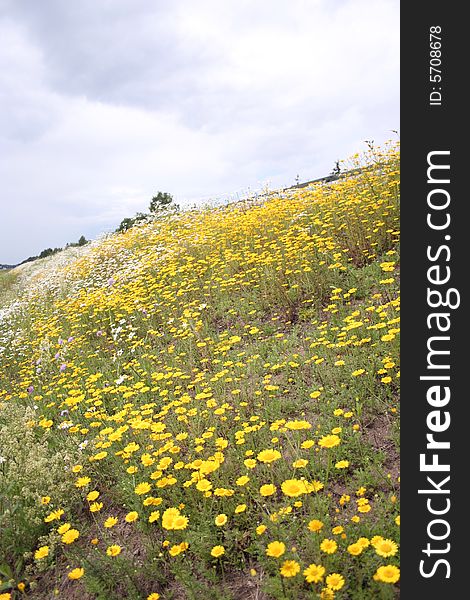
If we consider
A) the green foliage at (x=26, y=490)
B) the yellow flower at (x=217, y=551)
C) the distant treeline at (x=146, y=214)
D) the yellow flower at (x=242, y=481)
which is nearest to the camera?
the yellow flower at (x=217, y=551)

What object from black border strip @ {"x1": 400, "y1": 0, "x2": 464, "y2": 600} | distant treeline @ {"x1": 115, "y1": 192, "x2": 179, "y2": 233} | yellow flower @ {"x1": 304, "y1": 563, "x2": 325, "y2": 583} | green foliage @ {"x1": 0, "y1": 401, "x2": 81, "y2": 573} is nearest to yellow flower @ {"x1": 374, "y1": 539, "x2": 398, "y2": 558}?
black border strip @ {"x1": 400, "y1": 0, "x2": 464, "y2": 600}

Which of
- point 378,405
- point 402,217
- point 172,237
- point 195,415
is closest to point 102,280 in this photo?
point 172,237

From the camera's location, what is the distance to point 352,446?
8.75ft

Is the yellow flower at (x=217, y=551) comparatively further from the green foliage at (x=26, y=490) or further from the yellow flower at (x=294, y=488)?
the green foliage at (x=26, y=490)

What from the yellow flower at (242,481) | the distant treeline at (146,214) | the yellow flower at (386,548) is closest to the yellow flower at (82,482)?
the yellow flower at (242,481)

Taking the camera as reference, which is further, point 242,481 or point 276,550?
point 242,481

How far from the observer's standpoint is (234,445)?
118 inches

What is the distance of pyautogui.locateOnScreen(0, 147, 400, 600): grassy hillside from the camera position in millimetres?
2113

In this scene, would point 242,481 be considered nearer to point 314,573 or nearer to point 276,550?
point 276,550

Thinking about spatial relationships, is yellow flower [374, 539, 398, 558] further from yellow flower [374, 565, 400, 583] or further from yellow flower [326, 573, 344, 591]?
yellow flower [326, 573, 344, 591]

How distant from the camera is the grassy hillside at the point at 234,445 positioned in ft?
6.93

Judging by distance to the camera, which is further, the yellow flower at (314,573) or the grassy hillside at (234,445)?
the grassy hillside at (234,445)

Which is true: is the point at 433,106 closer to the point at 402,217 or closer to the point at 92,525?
the point at 402,217

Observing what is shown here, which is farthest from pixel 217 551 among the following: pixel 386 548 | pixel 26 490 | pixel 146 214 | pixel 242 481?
pixel 146 214
